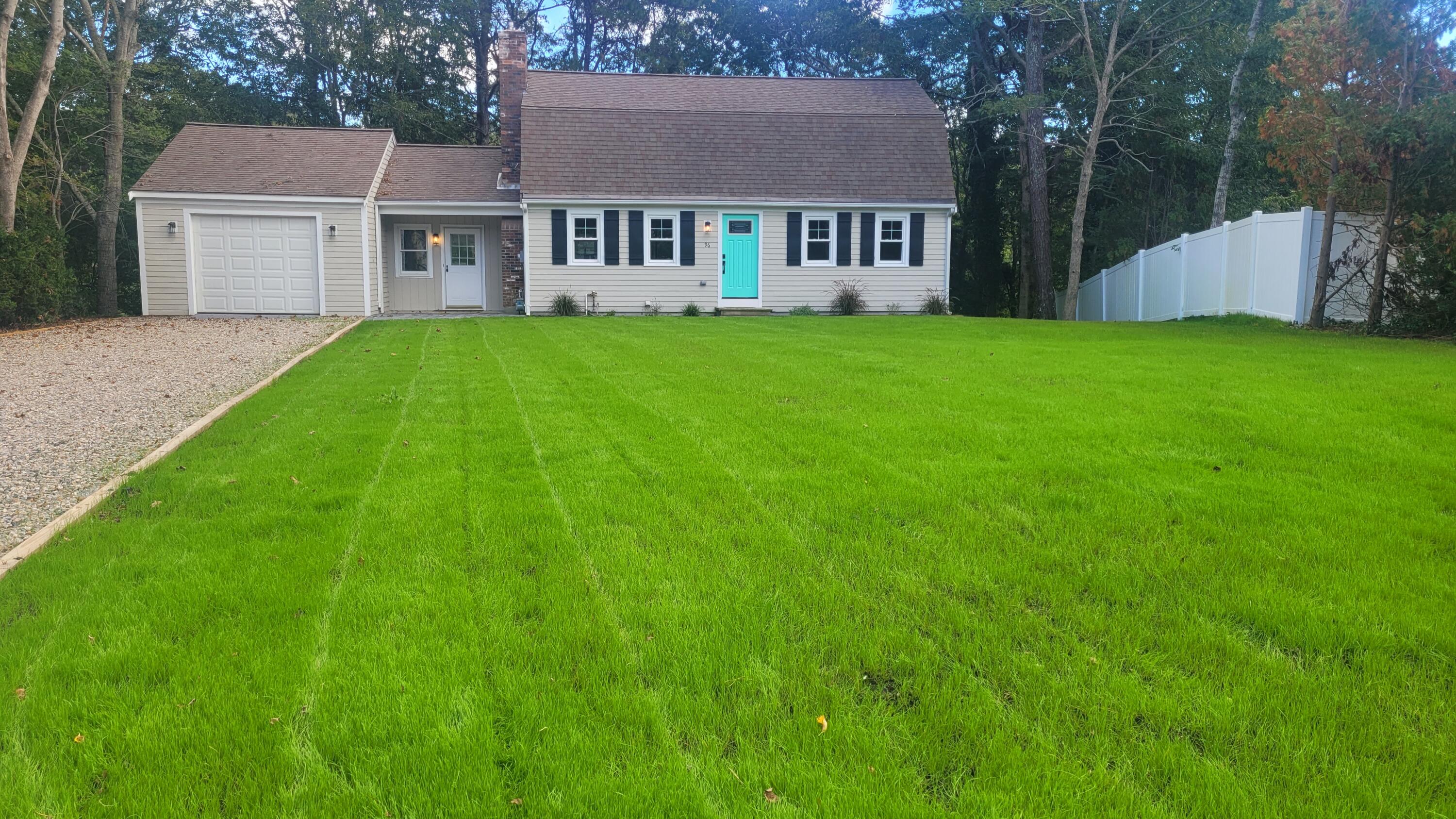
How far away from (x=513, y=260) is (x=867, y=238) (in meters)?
8.08

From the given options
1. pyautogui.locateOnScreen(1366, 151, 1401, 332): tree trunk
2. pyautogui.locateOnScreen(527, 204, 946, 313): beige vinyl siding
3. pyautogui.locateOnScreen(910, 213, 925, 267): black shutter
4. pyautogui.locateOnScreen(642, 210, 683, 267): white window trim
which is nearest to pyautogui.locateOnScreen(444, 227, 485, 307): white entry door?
pyautogui.locateOnScreen(527, 204, 946, 313): beige vinyl siding

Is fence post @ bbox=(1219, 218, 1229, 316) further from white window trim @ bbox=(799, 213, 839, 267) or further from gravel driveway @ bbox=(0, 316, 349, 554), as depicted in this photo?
gravel driveway @ bbox=(0, 316, 349, 554)

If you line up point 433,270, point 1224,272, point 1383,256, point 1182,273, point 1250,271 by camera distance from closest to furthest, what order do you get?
point 1383,256
point 1250,271
point 1224,272
point 1182,273
point 433,270

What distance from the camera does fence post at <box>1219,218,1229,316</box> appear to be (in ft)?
51.8

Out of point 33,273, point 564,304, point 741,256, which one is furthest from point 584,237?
point 33,273

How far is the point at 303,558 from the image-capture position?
Answer: 11.9 feet

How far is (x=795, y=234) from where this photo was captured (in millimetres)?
20594

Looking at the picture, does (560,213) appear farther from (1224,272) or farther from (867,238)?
(1224,272)

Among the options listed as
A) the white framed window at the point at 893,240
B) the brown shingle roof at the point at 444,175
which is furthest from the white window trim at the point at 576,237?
the white framed window at the point at 893,240

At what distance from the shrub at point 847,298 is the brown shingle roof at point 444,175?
7.46m

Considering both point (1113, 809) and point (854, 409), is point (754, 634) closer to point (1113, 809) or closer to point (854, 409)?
point (1113, 809)

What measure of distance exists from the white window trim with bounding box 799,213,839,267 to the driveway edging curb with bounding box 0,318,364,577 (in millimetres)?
13556

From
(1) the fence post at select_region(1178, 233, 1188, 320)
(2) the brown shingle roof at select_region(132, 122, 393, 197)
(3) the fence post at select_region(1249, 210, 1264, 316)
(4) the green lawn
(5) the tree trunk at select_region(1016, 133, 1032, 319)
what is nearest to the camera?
(4) the green lawn

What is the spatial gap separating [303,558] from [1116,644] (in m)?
3.00
